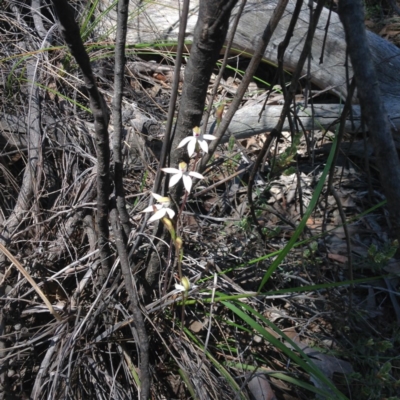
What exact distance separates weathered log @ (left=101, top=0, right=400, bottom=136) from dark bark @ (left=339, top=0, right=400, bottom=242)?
1.76 m

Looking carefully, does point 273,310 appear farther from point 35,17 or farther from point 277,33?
point 35,17

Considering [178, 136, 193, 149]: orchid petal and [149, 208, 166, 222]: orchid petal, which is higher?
[178, 136, 193, 149]: orchid petal

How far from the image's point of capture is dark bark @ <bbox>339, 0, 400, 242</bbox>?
0.88m

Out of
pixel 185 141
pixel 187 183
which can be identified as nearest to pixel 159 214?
pixel 187 183

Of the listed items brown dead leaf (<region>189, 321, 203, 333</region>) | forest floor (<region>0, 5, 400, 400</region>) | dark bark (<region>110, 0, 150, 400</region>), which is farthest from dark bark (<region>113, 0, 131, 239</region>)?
brown dead leaf (<region>189, 321, 203, 333</region>)

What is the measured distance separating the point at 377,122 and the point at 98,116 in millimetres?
758

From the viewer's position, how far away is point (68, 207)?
1926 mm

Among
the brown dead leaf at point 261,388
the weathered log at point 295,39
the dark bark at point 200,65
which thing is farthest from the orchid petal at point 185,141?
the weathered log at point 295,39

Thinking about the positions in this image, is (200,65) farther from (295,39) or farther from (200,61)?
(295,39)

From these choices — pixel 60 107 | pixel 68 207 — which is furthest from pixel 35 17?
pixel 68 207

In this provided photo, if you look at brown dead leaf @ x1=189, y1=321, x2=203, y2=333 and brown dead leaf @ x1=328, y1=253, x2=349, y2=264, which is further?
brown dead leaf @ x1=328, y1=253, x2=349, y2=264

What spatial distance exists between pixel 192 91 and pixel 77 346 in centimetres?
90

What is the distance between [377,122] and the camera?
0.90m

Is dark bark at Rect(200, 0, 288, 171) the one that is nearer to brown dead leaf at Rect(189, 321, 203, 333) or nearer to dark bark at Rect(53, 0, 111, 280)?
dark bark at Rect(53, 0, 111, 280)
